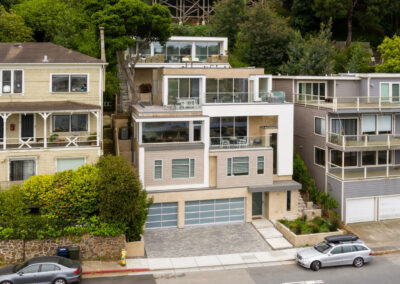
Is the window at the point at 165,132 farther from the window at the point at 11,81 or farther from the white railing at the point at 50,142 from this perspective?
the window at the point at 11,81

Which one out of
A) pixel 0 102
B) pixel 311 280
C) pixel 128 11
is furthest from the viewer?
pixel 128 11

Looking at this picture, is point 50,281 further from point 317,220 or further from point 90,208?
point 317,220

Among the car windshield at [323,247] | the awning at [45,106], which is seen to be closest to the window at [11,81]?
the awning at [45,106]

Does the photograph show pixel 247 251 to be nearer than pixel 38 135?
Yes

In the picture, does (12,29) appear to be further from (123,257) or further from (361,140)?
(361,140)

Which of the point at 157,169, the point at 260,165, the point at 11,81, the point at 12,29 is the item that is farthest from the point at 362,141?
the point at 12,29

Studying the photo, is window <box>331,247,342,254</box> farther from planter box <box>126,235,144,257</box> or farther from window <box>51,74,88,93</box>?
window <box>51,74,88,93</box>

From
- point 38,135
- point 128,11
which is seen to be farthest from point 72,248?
point 128,11
